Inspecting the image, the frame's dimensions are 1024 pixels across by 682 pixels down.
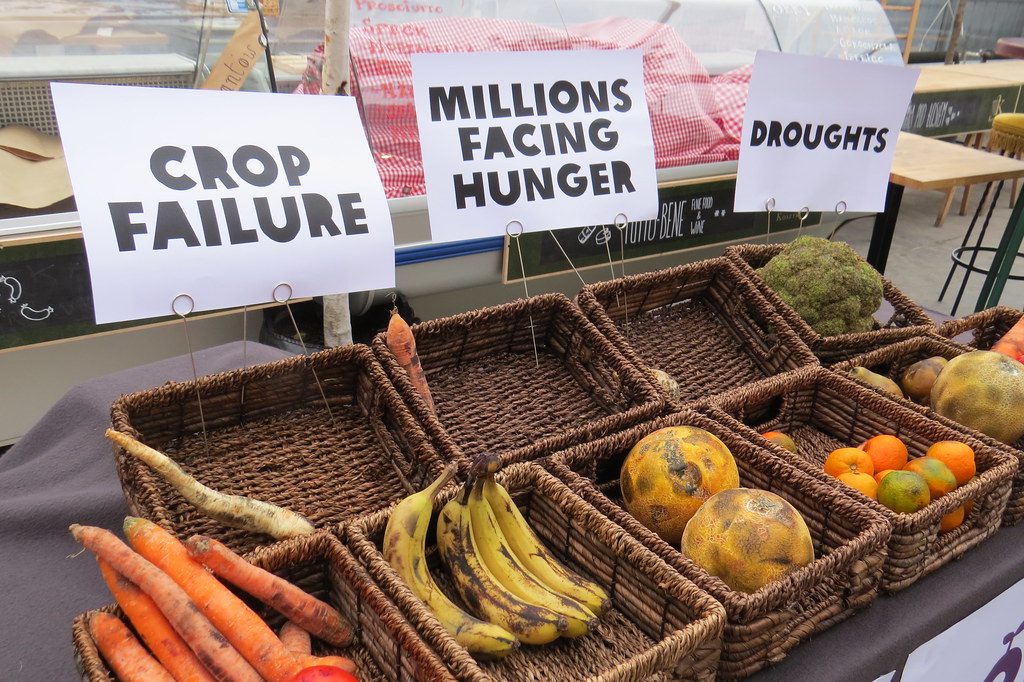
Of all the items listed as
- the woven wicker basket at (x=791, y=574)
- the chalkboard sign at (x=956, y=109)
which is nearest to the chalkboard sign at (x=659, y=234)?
the woven wicker basket at (x=791, y=574)

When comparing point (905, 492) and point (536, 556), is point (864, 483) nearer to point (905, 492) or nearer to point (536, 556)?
point (905, 492)

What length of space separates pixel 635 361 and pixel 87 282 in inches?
59.1

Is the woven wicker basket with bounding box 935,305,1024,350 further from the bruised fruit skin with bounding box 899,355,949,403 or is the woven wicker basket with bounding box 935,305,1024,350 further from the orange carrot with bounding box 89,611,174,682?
the orange carrot with bounding box 89,611,174,682

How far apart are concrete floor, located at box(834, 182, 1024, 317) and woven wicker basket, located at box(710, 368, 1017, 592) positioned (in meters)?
3.49

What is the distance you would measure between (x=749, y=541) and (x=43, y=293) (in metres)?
1.84

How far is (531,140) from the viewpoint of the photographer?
139 cm

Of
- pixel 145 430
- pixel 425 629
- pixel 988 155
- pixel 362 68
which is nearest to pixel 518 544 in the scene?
pixel 425 629

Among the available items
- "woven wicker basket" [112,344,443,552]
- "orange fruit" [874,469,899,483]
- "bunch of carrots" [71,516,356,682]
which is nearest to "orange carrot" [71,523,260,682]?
"bunch of carrots" [71,516,356,682]

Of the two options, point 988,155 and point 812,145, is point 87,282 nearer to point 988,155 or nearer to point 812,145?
point 812,145

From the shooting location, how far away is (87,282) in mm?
1983

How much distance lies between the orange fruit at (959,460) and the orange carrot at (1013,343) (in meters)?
0.50

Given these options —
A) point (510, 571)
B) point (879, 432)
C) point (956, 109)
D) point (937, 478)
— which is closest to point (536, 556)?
point (510, 571)

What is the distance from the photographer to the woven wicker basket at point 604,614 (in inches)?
32.7

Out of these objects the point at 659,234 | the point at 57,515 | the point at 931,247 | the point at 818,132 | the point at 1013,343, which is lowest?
the point at 931,247
